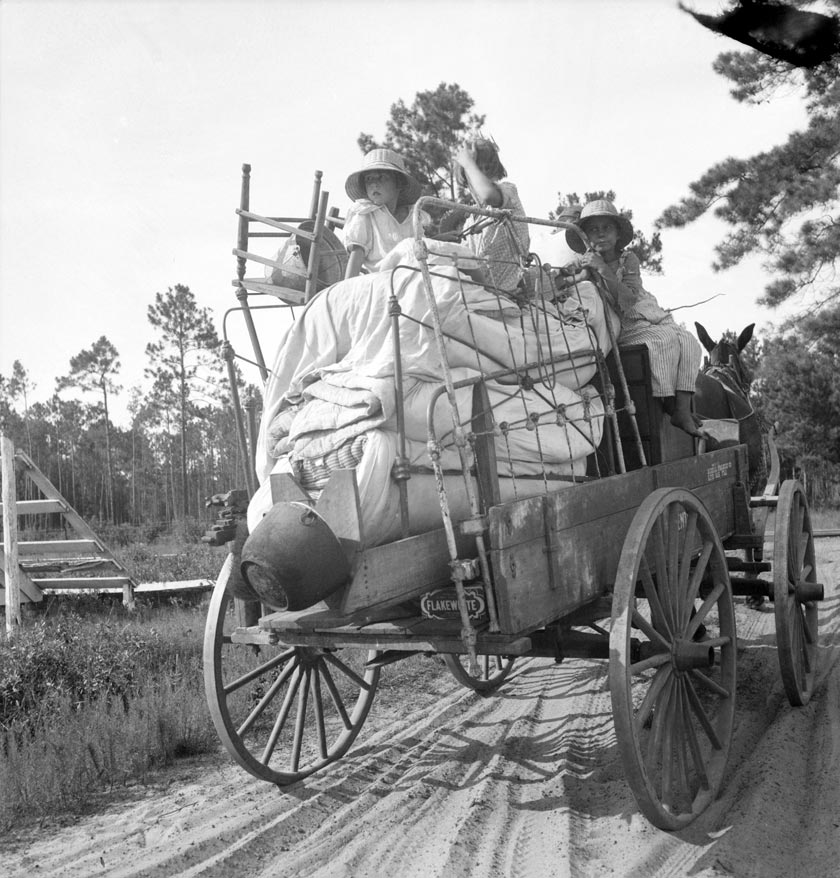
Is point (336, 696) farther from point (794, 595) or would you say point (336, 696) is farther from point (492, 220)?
point (794, 595)

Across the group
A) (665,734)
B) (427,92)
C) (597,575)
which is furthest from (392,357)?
(427,92)

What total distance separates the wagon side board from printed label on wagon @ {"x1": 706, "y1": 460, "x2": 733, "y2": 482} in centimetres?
62

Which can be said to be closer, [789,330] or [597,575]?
→ [597,575]

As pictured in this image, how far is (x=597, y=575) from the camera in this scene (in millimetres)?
3510

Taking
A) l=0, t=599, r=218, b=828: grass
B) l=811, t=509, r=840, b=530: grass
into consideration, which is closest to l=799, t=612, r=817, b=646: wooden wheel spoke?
l=0, t=599, r=218, b=828: grass

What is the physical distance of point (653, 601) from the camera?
11.1ft

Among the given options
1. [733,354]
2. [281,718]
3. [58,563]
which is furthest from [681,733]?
[58,563]

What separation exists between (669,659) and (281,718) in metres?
1.84

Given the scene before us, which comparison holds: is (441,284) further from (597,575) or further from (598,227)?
(598,227)

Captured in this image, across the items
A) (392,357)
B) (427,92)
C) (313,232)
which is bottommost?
(392,357)

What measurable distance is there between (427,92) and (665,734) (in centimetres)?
1384

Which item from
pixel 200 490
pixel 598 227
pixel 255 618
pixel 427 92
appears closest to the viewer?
pixel 598 227

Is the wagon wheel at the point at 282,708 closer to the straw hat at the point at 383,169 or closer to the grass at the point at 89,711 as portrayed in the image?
the grass at the point at 89,711

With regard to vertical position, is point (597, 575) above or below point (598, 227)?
below
